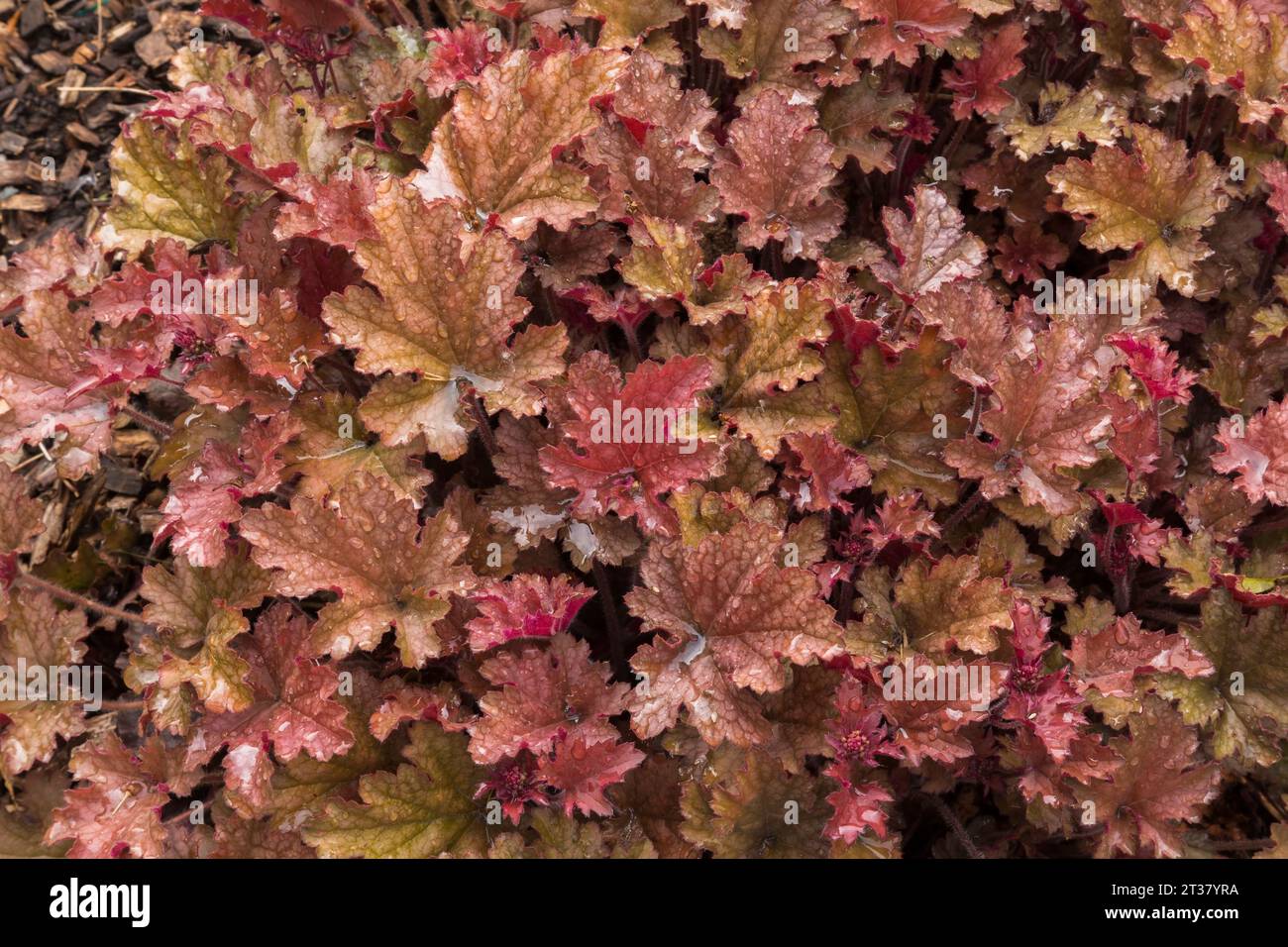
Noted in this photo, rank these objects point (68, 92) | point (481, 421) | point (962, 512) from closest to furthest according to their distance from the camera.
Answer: point (481, 421), point (962, 512), point (68, 92)

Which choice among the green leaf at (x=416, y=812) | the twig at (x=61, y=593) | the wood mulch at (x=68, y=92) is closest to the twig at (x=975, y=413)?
the green leaf at (x=416, y=812)

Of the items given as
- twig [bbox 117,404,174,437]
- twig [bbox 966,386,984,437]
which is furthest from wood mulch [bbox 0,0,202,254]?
twig [bbox 966,386,984,437]

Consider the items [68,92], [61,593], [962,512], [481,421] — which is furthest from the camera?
[68,92]

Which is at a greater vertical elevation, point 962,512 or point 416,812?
point 962,512

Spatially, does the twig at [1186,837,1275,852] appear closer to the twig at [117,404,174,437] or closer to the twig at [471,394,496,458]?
the twig at [471,394,496,458]

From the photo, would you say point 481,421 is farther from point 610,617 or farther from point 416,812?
point 416,812

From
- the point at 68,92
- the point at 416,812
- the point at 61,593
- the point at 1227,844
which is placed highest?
the point at 68,92

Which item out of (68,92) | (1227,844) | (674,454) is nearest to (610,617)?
(674,454)

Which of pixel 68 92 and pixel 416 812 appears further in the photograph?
pixel 68 92

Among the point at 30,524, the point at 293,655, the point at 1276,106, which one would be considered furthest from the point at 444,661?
the point at 1276,106
